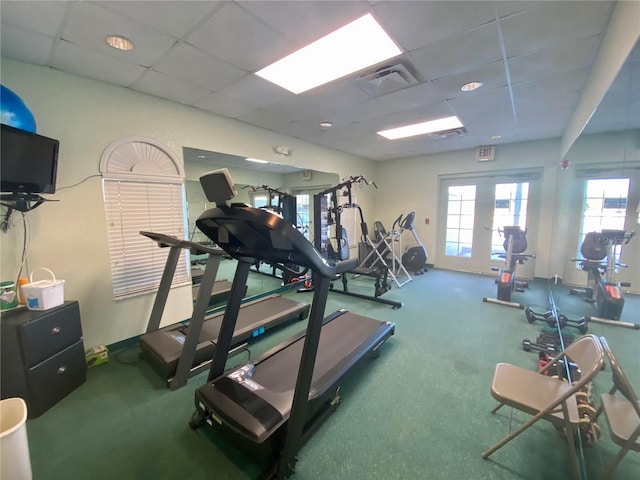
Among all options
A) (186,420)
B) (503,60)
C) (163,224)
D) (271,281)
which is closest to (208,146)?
(163,224)

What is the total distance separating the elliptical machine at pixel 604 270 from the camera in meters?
2.16

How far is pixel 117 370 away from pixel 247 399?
1.65 meters

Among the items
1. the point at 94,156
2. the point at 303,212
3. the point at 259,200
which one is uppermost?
the point at 94,156

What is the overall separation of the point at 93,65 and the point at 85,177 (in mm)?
1002

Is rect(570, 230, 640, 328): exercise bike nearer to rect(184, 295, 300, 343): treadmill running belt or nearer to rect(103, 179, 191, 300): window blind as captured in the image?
rect(184, 295, 300, 343): treadmill running belt

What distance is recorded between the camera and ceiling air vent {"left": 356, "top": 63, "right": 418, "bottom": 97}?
2350 mm

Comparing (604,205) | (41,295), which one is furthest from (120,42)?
(604,205)

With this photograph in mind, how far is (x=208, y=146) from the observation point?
3.38 meters

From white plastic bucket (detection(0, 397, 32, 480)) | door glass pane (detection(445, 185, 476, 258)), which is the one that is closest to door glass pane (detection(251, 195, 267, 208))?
white plastic bucket (detection(0, 397, 32, 480))

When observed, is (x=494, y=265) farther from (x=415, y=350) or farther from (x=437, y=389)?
(x=437, y=389)

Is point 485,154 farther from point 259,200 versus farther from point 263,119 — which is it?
point 259,200

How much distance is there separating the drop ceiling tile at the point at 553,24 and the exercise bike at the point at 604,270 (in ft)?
4.91

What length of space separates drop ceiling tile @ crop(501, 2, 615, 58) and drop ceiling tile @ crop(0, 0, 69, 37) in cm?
293

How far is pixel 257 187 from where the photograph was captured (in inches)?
171
